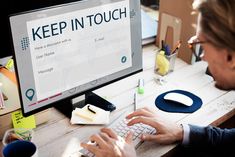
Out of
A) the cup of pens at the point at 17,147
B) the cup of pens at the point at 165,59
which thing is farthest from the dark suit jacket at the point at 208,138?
the cup of pens at the point at 17,147

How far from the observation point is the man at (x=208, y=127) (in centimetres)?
92

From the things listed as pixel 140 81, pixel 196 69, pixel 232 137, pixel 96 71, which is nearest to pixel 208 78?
pixel 196 69

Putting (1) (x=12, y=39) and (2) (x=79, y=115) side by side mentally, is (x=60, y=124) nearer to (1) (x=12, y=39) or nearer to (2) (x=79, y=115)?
(2) (x=79, y=115)

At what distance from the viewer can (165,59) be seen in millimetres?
1635

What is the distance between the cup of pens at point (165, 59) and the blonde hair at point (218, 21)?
0.66 m

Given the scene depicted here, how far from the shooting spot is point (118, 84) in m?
1.58

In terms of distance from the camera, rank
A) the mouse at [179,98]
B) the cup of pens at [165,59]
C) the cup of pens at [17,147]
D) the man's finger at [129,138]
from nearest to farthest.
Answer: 1. the cup of pens at [17,147]
2. the man's finger at [129,138]
3. the mouse at [179,98]
4. the cup of pens at [165,59]

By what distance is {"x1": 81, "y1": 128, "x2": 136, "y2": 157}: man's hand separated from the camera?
109cm

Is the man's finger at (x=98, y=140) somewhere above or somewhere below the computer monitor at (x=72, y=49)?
below

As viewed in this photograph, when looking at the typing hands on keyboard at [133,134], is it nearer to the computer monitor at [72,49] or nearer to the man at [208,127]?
the man at [208,127]

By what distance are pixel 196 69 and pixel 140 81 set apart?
338mm

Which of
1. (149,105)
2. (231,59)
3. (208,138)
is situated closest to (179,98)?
(149,105)

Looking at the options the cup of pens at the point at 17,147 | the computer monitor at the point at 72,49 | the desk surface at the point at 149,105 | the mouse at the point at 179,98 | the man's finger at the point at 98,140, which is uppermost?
the computer monitor at the point at 72,49

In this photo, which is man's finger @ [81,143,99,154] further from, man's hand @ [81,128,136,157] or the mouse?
the mouse
